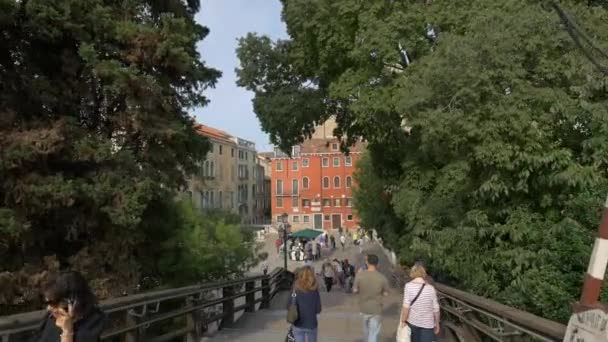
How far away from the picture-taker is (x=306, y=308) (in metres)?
7.81

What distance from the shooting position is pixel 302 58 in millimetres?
22297

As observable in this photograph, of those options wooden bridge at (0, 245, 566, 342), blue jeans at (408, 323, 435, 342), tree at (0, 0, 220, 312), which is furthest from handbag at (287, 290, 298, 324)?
tree at (0, 0, 220, 312)

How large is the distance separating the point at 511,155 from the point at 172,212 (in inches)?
306

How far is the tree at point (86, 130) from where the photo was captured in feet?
35.0

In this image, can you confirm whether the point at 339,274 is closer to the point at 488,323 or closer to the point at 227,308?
the point at 227,308

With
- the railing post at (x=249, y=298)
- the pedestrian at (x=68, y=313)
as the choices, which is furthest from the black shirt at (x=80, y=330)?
the railing post at (x=249, y=298)

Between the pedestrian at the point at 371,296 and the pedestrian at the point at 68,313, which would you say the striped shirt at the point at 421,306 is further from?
the pedestrian at the point at 68,313

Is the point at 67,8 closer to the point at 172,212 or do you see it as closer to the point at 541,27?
the point at 172,212

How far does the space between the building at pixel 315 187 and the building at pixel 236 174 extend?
434 cm

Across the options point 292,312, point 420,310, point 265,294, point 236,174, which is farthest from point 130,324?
point 236,174

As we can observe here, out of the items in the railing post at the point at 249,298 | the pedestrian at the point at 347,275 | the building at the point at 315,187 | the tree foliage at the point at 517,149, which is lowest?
the pedestrian at the point at 347,275

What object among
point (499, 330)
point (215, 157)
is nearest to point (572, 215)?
point (499, 330)

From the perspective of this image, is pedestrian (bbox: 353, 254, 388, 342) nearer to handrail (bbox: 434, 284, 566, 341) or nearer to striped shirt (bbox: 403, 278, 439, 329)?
striped shirt (bbox: 403, 278, 439, 329)

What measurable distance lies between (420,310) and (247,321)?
21.5 feet
